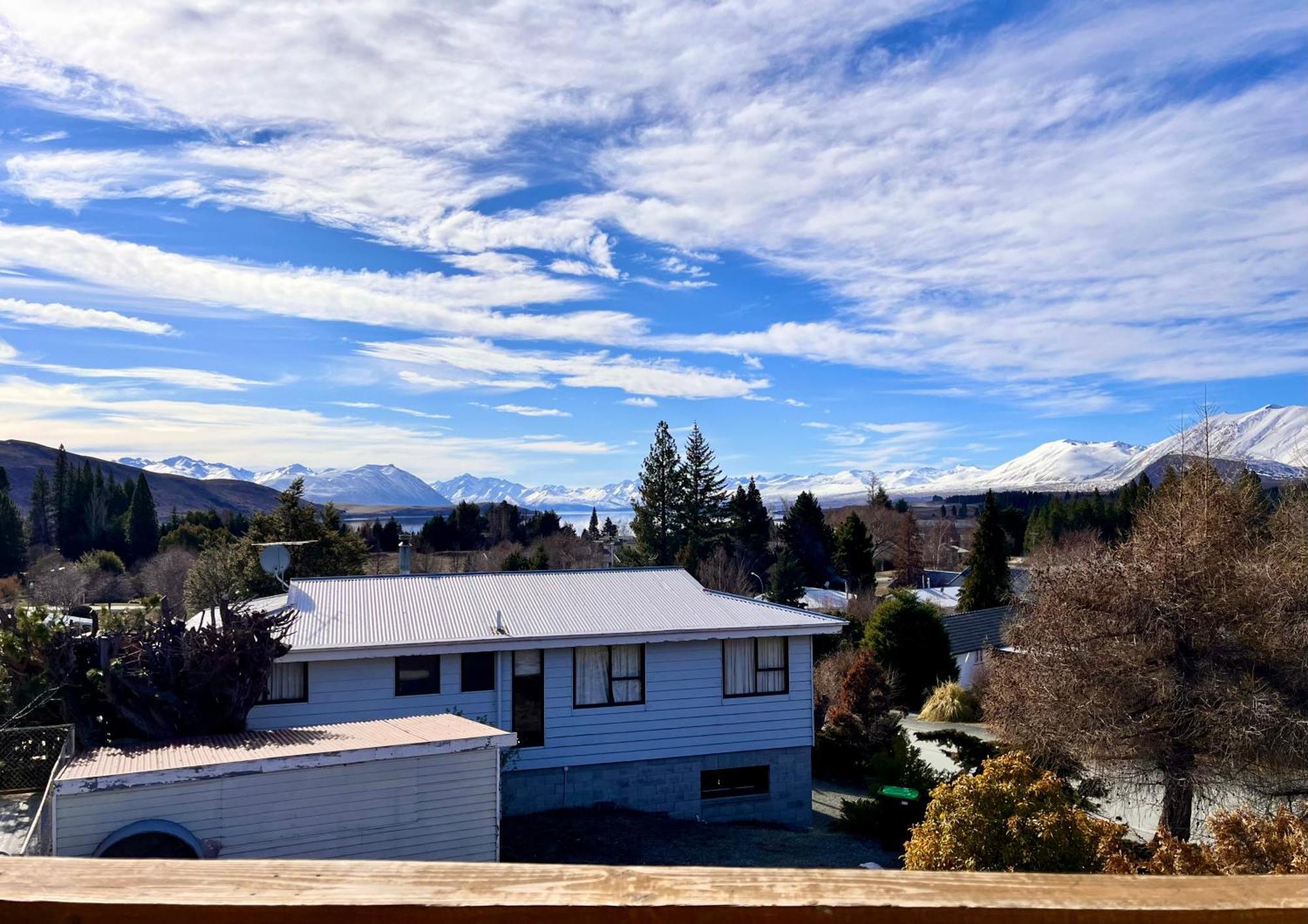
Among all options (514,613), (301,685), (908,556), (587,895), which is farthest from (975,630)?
(587,895)

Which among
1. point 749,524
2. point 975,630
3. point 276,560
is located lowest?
point 975,630

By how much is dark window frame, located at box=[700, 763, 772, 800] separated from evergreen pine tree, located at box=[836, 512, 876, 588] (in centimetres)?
3508

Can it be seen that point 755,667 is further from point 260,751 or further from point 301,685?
point 260,751

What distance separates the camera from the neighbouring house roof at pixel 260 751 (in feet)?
34.6

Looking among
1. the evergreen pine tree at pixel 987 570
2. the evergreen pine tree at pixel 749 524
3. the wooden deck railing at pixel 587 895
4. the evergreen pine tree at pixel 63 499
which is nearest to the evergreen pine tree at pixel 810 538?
the evergreen pine tree at pixel 749 524

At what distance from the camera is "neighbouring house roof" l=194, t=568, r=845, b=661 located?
58.3 ft

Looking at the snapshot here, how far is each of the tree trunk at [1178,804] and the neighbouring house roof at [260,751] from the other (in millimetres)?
9046

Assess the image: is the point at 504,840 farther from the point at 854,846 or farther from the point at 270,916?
the point at 270,916

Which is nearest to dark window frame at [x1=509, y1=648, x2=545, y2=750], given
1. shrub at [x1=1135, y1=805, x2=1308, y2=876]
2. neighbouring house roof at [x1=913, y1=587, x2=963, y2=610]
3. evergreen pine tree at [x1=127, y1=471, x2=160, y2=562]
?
shrub at [x1=1135, y1=805, x2=1308, y2=876]

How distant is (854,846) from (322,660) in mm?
9976

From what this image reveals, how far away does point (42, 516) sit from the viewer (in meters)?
75.6

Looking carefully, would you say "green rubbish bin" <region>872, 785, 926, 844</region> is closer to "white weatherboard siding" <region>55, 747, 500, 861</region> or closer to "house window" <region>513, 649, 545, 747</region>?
"house window" <region>513, 649, 545, 747</region>

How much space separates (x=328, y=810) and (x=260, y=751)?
1147 millimetres

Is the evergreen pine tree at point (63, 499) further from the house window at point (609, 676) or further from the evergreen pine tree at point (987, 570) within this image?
the house window at point (609, 676)
